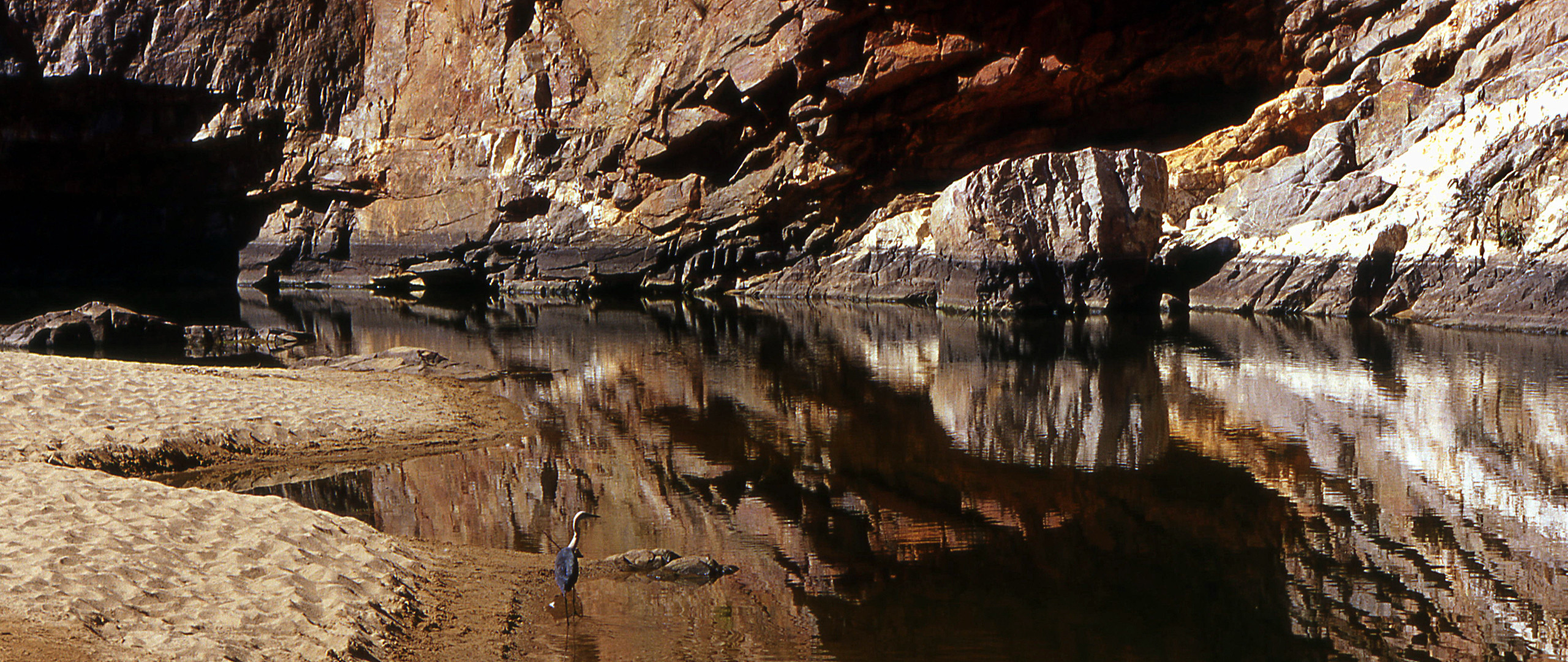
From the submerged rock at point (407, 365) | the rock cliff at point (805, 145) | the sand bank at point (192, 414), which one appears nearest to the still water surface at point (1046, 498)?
the submerged rock at point (407, 365)

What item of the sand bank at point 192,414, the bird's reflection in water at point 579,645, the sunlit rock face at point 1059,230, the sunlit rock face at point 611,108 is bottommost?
the bird's reflection in water at point 579,645

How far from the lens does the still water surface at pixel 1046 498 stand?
7.60 m

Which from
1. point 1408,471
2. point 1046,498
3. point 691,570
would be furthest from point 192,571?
point 1408,471

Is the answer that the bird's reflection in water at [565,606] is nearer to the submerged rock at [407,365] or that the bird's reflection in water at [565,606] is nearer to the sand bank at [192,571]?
the sand bank at [192,571]

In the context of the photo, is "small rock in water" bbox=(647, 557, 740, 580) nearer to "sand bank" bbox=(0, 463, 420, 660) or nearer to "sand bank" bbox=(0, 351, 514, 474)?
"sand bank" bbox=(0, 463, 420, 660)

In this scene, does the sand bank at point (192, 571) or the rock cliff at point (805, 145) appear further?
the rock cliff at point (805, 145)

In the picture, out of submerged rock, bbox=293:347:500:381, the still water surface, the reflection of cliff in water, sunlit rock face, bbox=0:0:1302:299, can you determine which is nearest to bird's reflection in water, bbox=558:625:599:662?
the still water surface

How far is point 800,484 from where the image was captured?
11531 mm

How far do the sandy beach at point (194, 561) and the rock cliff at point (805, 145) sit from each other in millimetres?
21138

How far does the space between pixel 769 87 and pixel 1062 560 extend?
2627 cm

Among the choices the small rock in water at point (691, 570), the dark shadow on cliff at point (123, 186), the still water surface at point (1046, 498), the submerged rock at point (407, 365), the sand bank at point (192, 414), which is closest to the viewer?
the still water surface at point (1046, 498)

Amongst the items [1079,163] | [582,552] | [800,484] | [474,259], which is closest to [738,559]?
[582,552]

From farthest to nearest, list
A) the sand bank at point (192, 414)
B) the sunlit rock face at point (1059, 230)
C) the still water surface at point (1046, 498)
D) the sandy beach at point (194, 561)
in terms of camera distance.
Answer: the sunlit rock face at point (1059, 230) → the sand bank at point (192, 414) → the still water surface at point (1046, 498) → the sandy beach at point (194, 561)

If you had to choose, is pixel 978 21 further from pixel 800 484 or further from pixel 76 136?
pixel 76 136
